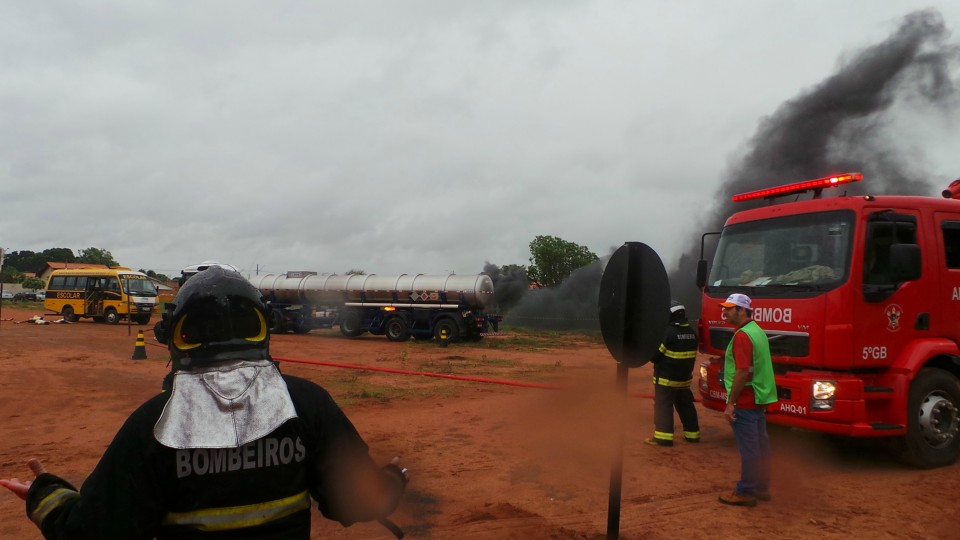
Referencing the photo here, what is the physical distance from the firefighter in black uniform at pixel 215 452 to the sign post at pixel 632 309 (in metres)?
2.03

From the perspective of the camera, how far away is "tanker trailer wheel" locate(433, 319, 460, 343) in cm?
2250

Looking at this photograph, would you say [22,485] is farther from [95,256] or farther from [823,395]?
[95,256]

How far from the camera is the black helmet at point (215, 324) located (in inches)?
73.0

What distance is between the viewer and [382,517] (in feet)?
6.92

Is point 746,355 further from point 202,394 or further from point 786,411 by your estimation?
point 202,394

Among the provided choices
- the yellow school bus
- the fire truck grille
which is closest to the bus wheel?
the yellow school bus

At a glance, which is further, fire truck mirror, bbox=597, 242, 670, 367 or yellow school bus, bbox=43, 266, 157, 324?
yellow school bus, bbox=43, 266, 157, 324

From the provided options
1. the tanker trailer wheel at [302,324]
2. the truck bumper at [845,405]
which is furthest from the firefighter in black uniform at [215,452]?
the tanker trailer wheel at [302,324]

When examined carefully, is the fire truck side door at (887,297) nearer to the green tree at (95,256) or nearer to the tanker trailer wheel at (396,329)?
the tanker trailer wheel at (396,329)

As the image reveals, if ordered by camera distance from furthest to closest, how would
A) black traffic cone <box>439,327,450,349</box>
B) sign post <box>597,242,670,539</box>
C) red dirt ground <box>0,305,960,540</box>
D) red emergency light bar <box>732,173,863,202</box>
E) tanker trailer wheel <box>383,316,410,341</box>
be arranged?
tanker trailer wheel <box>383,316,410,341</box>
black traffic cone <box>439,327,450,349</box>
red emergency light bar <box>732,173,863,202</box>
red dirt ground <box>0,305,960,540</box>
sign post <box>597,242,670,539</box>

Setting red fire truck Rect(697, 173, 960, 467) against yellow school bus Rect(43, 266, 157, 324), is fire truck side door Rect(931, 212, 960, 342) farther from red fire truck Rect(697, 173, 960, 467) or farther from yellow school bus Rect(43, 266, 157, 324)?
yellow school bus Rect(43, 266, 157, 324)

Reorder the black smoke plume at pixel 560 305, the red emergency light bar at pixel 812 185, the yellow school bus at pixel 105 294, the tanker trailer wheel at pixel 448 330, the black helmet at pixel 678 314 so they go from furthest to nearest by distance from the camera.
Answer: the black smoke plume at pixel 560 305 → the yellow school bus at pixel 105 294 → the tanker trailer wheel at pixel 448 330 → the black helmet at pixel 678 314 → the red emergency light bar at pixel 812 185

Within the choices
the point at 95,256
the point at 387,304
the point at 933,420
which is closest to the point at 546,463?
the point at 933,420

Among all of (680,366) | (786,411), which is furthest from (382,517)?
(680,366)
